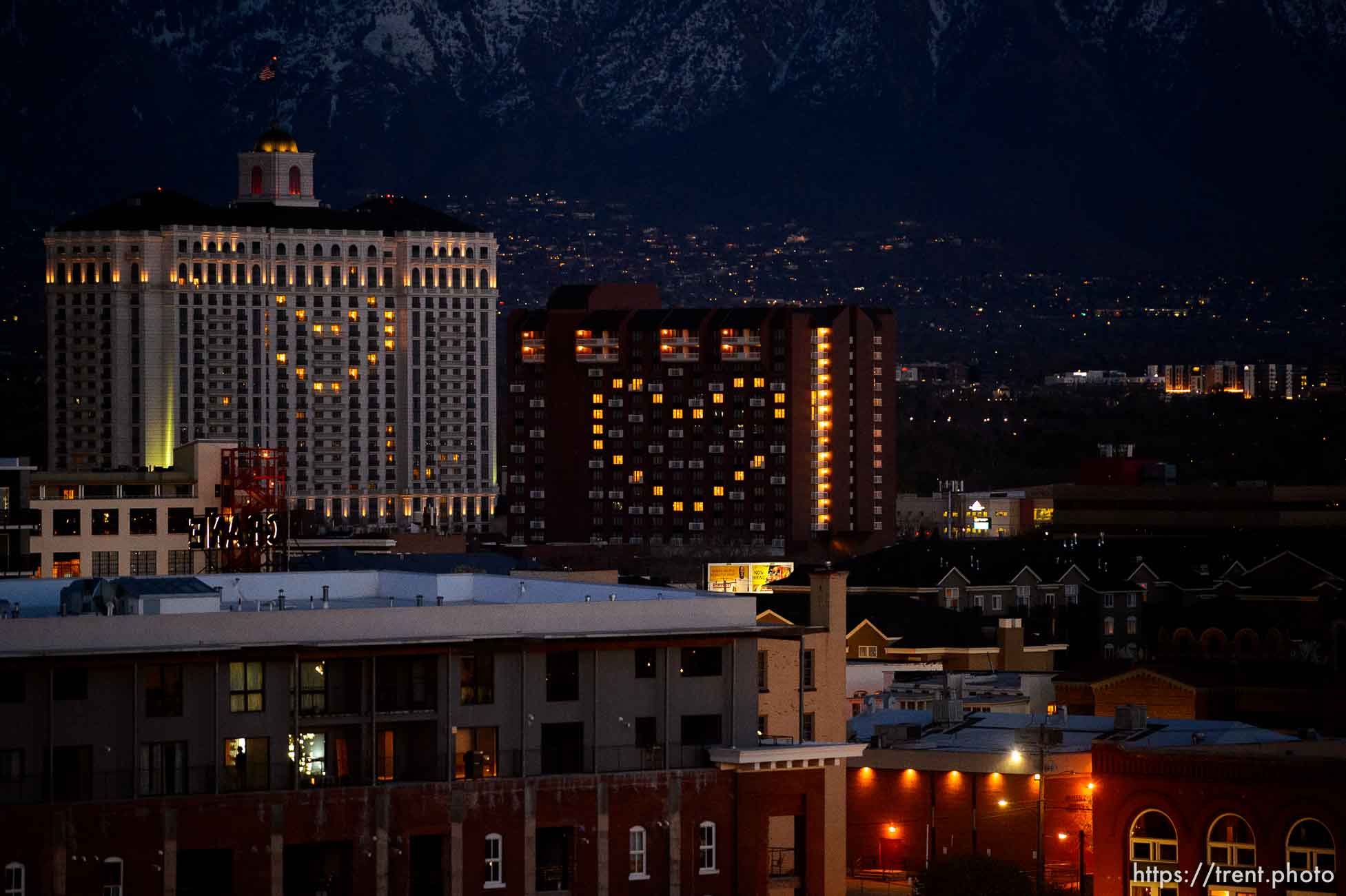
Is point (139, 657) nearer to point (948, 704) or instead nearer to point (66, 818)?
point (66, 818)

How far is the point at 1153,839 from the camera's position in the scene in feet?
215

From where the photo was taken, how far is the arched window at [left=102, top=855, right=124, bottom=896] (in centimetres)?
5156

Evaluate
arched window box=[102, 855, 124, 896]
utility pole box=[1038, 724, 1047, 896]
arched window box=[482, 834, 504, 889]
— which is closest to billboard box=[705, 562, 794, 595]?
utility pole box=[1038, 724, 1047, 896]

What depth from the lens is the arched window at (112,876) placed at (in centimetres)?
5156

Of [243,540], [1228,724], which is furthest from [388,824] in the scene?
[243,540]

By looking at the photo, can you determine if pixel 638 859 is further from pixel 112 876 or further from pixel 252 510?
pixel 252 510

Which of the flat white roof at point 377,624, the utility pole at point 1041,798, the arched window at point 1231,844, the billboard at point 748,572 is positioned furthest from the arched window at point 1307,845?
the billboard at point 748,572

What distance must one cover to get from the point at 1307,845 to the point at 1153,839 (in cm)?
341

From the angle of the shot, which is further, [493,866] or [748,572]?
[748,572]

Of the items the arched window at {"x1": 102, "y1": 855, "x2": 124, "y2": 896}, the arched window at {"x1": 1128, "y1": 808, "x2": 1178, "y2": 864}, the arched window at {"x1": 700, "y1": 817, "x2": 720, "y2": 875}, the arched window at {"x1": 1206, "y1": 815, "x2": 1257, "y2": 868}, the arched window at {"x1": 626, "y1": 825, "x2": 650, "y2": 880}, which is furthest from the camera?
the arched window at {"x1": 1128, "y1": 808, "x2": 1178, "y2": 864}

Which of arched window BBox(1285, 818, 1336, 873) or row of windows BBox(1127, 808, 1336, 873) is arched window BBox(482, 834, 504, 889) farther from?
arched window BBox(1285, 818, 1336, 873)

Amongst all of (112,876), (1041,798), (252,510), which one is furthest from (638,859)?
(252,510)

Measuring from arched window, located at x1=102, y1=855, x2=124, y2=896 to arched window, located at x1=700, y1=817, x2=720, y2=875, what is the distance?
33.9 feet

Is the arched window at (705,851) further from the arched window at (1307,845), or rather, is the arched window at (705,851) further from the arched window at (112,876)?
the arched window at (1307,845)
